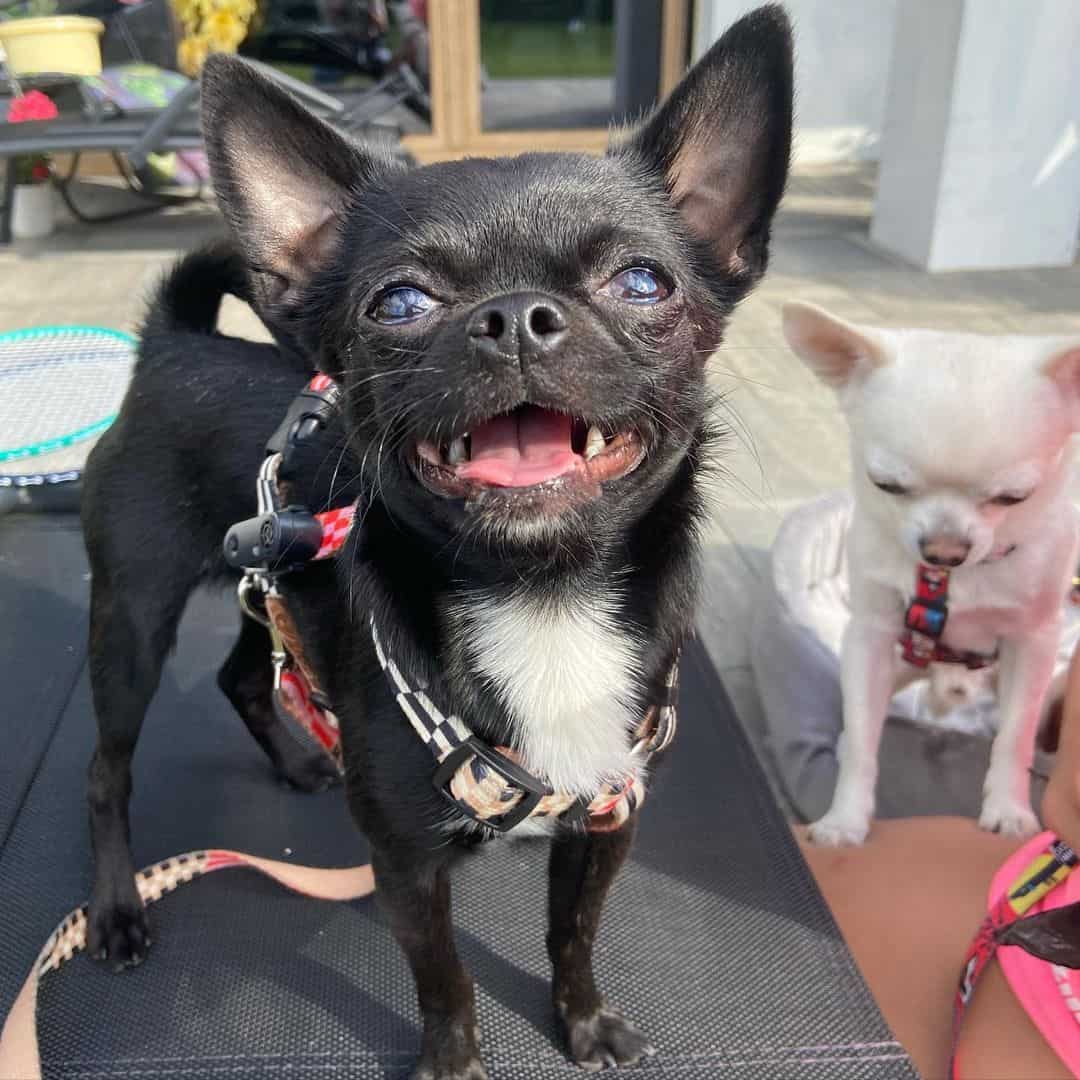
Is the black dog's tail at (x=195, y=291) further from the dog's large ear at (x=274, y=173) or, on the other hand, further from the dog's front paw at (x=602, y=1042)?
the dog's front paw at (x=602, y=1042)

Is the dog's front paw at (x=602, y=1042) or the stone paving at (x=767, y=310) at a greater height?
the dog's front paw at (x=602, y=1042)

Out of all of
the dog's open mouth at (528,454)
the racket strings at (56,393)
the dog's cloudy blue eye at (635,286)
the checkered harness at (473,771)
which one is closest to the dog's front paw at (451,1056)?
the checkered harness at (473,771)

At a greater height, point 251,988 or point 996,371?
point 996,371

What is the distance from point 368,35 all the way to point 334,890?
752 centimetres

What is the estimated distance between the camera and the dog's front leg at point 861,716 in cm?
200

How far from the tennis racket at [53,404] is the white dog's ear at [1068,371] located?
2258 mm

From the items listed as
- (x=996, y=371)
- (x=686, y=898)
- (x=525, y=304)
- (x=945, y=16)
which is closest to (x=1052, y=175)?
(x=945, y=16)

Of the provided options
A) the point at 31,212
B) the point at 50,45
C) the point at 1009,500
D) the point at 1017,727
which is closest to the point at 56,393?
the point at 1009,500

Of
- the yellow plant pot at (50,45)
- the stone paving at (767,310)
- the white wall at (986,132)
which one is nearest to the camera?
the stone paving at (767,310)

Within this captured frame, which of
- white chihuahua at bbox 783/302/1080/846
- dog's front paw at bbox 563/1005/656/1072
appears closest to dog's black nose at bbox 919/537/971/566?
white chihuahua at bbox 783/302/1080/846

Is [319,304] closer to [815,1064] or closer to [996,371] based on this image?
[996,371]

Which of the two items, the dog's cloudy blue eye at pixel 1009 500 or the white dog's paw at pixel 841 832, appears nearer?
the dog's cloudy blue eye at pixel 1009 500

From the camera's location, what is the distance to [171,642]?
1.71 meters

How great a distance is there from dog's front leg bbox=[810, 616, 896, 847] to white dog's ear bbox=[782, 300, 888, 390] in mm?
516
